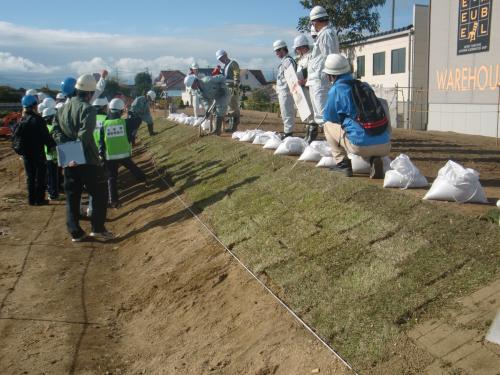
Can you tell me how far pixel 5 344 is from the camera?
5340 millimetres

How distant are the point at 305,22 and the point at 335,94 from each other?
31.3 m

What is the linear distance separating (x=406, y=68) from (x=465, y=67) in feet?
22.6

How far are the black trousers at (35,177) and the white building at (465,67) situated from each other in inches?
656

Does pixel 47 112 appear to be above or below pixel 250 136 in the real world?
above

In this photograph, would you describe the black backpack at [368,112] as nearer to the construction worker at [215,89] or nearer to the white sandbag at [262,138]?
the white sandbag at [262,138]

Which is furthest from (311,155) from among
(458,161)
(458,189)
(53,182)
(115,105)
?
(53,182)

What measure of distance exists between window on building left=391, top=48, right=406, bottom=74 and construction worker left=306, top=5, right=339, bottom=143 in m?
22.9

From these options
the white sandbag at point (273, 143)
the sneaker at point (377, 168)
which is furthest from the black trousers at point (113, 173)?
the sneaker at point (377, 168)

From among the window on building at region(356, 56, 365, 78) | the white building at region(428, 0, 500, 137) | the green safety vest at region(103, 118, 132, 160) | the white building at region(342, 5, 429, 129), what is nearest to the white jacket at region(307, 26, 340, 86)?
the green safety vest at region(103, 118, 132, 160)

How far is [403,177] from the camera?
Answer: 20.1 ft

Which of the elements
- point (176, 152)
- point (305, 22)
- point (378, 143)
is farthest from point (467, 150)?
point (305, 22)

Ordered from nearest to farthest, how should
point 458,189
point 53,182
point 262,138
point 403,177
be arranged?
point 458,189 < point 403,177 < point 262,138 < point 53,182

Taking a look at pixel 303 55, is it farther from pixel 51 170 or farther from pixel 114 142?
pixel 51 170

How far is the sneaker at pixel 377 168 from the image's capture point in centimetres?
672
